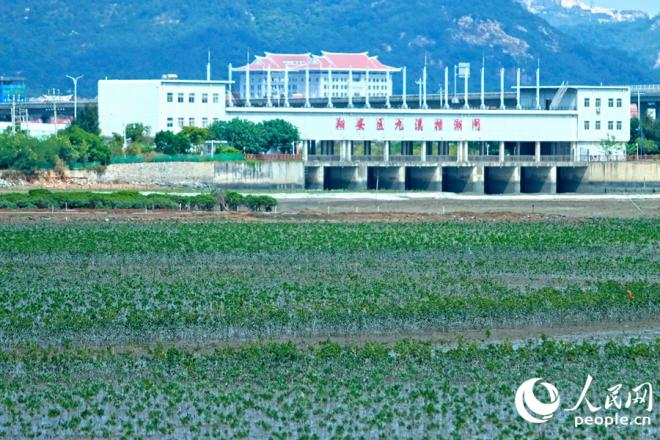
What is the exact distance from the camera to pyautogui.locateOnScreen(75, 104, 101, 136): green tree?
99.6m

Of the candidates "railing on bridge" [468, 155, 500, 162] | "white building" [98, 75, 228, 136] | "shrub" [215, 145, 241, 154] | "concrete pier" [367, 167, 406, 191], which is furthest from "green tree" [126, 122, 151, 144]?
"railing on bridge" [468, 155, 500, 162]

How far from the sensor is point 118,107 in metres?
102

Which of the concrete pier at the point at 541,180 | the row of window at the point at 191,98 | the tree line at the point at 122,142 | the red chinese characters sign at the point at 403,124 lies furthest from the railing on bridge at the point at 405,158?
the row of window at the point at 191,98

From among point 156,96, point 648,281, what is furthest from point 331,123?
point 648,281

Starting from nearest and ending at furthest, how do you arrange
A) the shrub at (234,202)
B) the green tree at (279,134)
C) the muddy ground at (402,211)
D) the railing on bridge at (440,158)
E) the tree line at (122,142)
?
the muddy ground at (402,211), the shrub at (234,202), the tree line at (122,142), the green tree at (279,134), the railing on bridge at (440,158)

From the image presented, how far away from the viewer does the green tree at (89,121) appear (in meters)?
99.6

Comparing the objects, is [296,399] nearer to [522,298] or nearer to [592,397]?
[592,397]

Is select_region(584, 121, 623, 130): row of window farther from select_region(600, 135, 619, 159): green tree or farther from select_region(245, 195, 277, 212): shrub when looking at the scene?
select_region(245, 195, 277, 212): shrub

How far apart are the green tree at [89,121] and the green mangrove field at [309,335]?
4929cm

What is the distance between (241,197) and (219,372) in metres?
43.1

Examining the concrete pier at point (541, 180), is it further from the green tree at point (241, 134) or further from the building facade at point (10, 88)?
the building facade at point (10, 88)

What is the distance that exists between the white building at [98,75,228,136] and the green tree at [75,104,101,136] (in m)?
1.11

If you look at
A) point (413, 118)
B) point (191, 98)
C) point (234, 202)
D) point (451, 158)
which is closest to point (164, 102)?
point (191, 98)

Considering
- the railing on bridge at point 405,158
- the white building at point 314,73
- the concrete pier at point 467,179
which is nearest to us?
the railing on bridge at point 405,158
